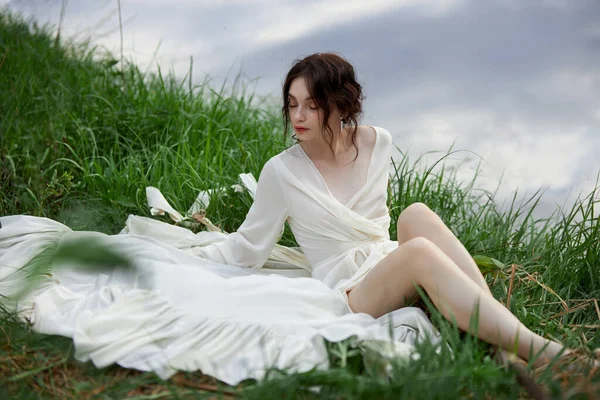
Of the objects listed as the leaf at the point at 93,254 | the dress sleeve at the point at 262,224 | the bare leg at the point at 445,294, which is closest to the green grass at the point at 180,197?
the bare leg at the point at 445,294

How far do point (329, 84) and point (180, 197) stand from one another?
61.0 inches

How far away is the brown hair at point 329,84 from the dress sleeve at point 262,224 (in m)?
0.30

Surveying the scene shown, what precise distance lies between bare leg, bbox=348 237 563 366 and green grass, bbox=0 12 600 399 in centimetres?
8

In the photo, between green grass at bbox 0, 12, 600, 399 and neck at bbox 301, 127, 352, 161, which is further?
neck at bbox 301, 127, 352, 161

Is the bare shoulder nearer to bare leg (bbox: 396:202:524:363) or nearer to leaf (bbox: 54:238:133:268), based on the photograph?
bare leg (bbox: 396:202:524:363)

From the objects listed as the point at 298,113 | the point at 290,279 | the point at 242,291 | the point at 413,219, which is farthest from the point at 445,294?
the point at 298,113

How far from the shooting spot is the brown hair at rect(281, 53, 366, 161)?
272 cm

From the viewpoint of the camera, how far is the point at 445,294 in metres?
2.17

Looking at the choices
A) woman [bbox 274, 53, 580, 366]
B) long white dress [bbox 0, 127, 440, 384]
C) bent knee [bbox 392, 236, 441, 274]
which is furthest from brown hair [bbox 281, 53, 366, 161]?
bent knee [bbox 392, 236, 441, 274]

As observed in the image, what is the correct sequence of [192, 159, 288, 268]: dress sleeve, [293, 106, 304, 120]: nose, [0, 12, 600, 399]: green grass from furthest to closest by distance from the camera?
1. [192, 159, 288, 268]: dress sleeve
2. [293, 106, 304, 120]: nose
3. [0, 12, 600, 399]: green grass

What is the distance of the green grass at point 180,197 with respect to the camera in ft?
6.16

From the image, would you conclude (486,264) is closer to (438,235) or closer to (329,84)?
(438,235)

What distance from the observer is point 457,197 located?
405 cm

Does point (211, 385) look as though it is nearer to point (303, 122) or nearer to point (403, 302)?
point (403, 302)
